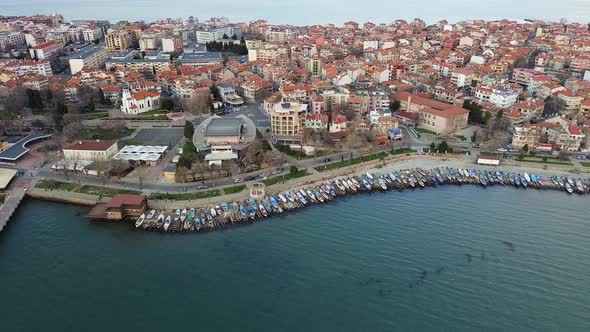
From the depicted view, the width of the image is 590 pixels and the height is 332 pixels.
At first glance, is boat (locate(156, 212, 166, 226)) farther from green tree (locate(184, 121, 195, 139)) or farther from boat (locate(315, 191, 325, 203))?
green tree (locate(184, 121, 195, 139))

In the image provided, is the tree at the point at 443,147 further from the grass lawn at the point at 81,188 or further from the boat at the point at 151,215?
the grass lawn at the point at 81,188

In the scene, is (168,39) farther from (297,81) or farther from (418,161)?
(418,161)

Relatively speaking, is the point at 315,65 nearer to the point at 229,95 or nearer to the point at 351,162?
the point at 229,95

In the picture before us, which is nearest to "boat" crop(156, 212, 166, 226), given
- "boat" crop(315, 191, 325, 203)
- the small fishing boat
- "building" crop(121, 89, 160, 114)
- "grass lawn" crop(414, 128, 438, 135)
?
"boat" crop(315, 191, 325, 203)

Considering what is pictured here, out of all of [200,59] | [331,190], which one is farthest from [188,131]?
[200,59]

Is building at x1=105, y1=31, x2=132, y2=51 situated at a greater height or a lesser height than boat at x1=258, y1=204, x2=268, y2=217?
greater

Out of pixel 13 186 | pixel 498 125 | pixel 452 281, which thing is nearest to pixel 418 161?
pixel 498 125

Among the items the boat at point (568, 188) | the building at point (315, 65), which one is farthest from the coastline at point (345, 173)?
the building at point (315, 65)
